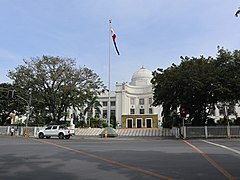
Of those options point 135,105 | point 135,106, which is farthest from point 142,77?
point 135,106

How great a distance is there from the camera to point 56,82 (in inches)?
1512

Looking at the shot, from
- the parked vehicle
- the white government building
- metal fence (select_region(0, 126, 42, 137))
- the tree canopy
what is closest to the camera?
the tree canopy

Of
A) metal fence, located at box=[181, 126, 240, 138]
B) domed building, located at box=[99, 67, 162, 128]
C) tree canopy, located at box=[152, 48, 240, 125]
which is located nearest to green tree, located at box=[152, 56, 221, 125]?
tree canopy, located at box=[152, 48, 240, 125]

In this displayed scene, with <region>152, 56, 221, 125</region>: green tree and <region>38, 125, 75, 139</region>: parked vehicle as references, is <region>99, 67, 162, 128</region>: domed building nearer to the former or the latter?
<region>152, 56, 221, 125</region>: green tree

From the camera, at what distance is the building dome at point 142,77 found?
221 ft

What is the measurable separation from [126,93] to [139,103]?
4380 mm

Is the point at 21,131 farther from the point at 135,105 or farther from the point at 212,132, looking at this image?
the point at 135,105

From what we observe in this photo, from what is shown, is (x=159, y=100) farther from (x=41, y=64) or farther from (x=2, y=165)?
(x=2, y=165)

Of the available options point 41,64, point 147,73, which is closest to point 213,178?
point 41,64

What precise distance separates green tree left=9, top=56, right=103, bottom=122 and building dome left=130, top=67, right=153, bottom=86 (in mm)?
28562

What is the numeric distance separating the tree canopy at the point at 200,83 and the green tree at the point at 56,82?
13.1 metres

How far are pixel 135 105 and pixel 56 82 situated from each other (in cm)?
3097

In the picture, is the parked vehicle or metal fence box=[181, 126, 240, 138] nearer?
metal fence box=[181, 126, 240, 138]

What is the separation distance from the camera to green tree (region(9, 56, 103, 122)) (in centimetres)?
3769
